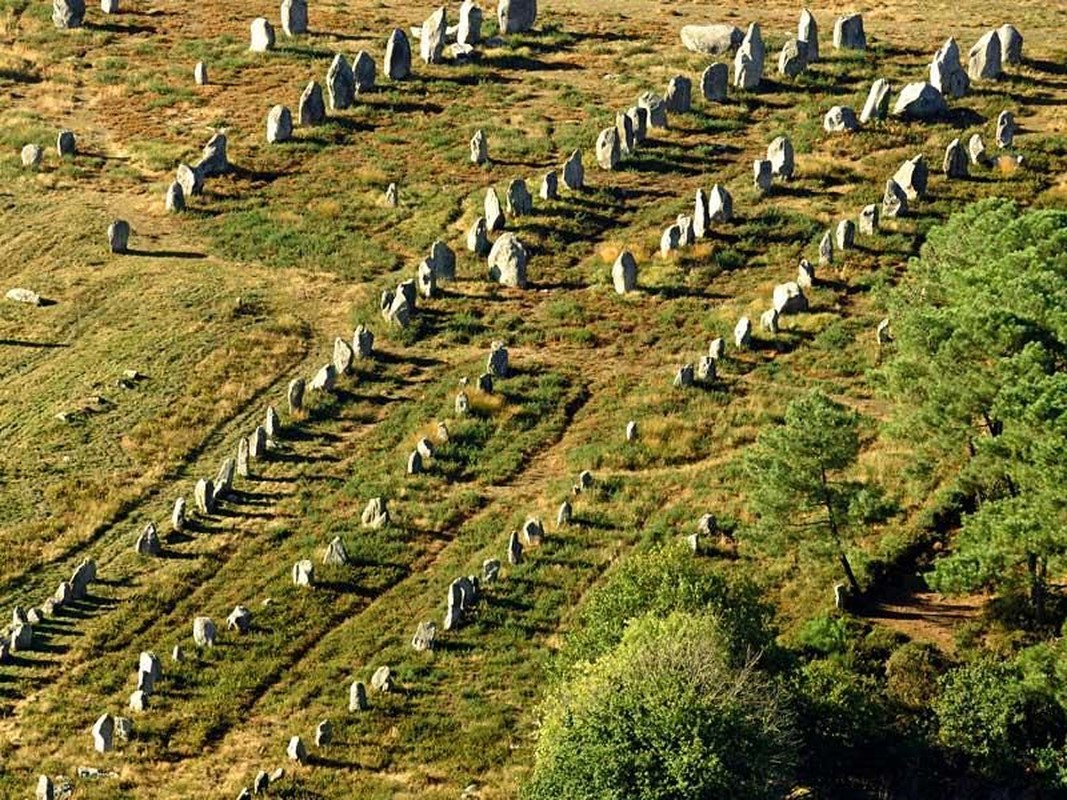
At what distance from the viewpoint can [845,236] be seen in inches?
3536

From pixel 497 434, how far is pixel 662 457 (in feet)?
21.4

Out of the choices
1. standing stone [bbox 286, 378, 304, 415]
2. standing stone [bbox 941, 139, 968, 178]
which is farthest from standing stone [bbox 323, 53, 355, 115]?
standing stone [bbox 941, 139, 968, 178]

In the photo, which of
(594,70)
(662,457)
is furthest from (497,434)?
(594,70)

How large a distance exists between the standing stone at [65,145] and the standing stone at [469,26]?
21417mm

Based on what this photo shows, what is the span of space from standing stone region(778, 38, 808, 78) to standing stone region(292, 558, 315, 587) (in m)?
46.0

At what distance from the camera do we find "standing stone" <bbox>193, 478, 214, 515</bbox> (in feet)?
250

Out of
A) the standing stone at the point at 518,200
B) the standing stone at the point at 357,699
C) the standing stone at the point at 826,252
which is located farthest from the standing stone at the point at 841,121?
the standing stone at the point at 357,699

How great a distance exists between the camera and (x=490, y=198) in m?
95.5

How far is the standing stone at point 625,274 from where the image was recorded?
89.6 metres

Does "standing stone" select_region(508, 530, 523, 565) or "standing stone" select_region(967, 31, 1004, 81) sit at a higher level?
"standing stone" select_region(967, 31, 1004, 81)

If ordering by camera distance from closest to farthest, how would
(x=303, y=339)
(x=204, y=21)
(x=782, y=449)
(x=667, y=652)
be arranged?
(x=667, y=652)
(x=782, y=449)
(x=303, y=339)
(x=204, y=21)

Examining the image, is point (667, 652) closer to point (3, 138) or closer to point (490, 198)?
point (490, 198)

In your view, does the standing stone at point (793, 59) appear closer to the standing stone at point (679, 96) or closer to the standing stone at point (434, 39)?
the standing stone at point (679, 96)

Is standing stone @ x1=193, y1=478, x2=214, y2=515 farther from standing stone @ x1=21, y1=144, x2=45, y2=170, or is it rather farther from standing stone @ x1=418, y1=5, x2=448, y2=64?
standing stone @ x1=418, y1=5, x2=448, y2=64
